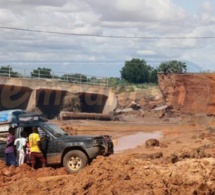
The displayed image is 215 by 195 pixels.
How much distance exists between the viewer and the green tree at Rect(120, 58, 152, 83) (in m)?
80.8

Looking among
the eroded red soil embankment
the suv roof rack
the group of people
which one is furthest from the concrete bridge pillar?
the group of people

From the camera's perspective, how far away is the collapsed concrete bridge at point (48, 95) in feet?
138

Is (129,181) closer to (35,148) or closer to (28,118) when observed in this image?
(35,148)

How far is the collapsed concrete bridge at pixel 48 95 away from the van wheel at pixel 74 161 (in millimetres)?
25442

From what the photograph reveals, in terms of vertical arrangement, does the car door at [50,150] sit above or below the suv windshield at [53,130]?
below

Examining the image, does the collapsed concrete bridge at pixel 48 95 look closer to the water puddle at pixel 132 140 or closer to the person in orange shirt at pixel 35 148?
the water puddle at pixel 132 140

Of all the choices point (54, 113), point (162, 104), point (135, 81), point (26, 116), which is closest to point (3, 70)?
point (54, 113)

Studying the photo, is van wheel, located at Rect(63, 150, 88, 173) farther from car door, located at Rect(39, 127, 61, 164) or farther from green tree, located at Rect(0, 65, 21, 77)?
green tree, located at Rect(0, 65, 21, 77)

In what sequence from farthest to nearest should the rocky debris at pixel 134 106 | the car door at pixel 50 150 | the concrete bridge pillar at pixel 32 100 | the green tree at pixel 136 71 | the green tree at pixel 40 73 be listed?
the green tree at pixel 136 71 < the rocky debris at pixel 134 106 < the green tree at pixel 40 73 < the concrete bridge pillar at pixel 32 100 < the car door at pixel 50 150

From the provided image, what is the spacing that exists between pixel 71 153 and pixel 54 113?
3186 cm

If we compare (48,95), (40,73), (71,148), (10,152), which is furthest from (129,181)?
(40,73)

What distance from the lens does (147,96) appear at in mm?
60594

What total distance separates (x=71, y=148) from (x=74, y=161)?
1.37 ft

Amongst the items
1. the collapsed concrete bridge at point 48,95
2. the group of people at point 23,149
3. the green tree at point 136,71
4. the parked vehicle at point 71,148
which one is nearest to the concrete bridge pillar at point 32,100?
the collapsed concrete bridge at point 48,95
